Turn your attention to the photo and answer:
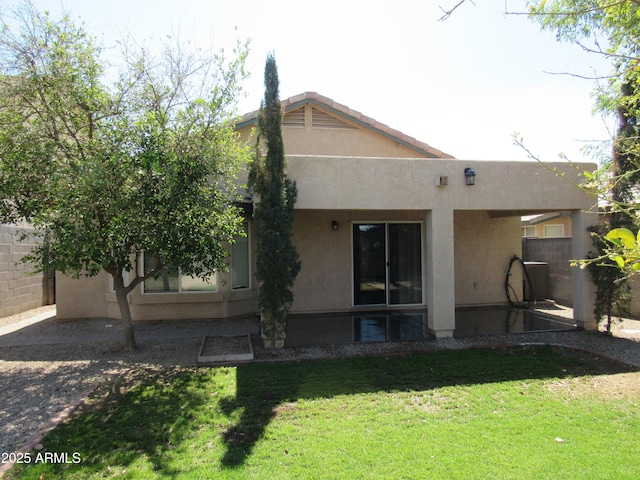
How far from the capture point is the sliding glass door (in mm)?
12055

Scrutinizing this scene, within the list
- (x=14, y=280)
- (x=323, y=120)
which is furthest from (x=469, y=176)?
(x=14, y=280)

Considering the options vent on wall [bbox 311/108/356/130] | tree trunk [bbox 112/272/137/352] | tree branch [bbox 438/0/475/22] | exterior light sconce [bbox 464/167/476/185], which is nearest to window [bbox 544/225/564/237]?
vent on wall [bbox 311/108/356/130]

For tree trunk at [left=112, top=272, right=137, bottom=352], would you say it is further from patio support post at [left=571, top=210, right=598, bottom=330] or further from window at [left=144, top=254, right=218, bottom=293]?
patio support post at [left=571, top=210, right=598, bottom=330]

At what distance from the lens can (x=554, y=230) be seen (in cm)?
2075

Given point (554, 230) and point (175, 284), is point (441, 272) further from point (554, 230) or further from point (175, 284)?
point (554, 230)

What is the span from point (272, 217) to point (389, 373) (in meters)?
3.51

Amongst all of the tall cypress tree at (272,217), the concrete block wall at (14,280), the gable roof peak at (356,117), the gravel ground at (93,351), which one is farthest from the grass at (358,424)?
the concrete block wall at (14,280)

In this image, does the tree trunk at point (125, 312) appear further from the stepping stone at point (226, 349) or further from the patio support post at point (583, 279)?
the patio support post at point (583, 279)

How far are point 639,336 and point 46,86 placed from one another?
12962 mm

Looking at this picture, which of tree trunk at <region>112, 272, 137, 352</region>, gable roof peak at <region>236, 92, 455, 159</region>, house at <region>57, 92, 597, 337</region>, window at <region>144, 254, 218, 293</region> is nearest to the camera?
tree trunk at <region>112, 272, 137, 352</region>

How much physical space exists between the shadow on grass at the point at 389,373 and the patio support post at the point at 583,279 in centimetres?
193

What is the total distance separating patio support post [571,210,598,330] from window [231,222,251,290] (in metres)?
8.17

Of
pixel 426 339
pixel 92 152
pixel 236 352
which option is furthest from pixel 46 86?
pixel 426 339

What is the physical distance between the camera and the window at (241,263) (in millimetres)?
11211
